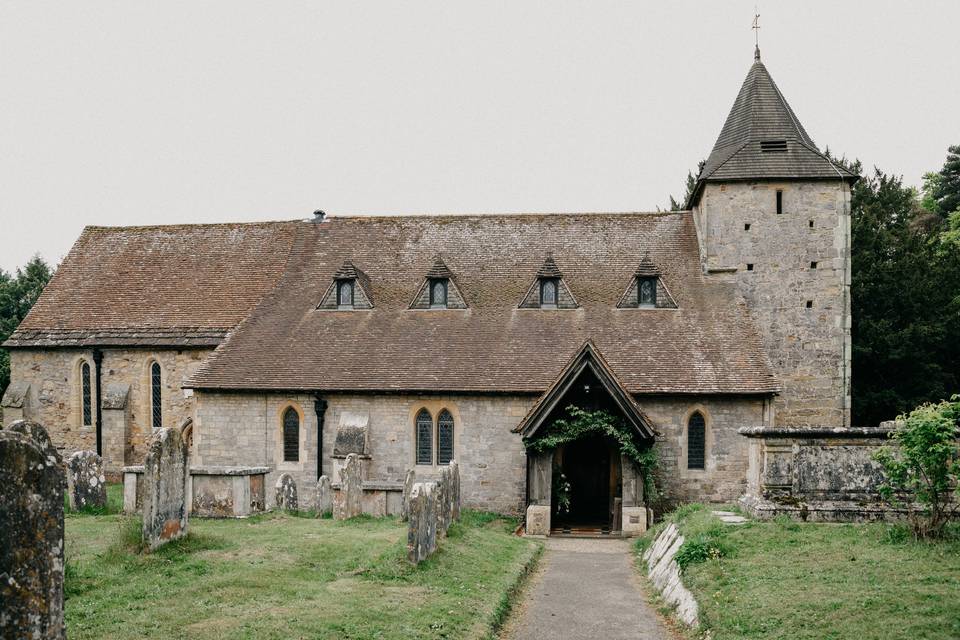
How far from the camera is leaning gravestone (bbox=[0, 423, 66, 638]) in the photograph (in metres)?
5.82

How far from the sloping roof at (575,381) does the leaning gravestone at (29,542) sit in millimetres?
13896

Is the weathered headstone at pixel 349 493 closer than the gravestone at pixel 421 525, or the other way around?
the gravestone at pixel 421 525

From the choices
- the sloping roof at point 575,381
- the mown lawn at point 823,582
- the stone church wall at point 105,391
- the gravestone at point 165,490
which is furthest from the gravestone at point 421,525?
the stone church wall at point 105,391

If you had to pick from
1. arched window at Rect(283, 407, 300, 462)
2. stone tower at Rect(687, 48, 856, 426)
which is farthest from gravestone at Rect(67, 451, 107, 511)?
stone tower at Rect(687, 48, 856, 426)

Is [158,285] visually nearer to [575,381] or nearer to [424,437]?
[424,437]

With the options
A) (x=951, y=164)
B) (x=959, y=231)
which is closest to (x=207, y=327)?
(x=959, y=231)

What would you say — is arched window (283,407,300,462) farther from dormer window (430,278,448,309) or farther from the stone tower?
the stone tower

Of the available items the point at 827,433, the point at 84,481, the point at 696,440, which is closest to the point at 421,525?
the point at 827,433

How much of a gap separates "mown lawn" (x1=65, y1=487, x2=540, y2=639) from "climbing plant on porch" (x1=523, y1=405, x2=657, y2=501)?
4.34 meters

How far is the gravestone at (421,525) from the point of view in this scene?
40.0 feet

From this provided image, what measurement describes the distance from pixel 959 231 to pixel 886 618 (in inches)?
1501

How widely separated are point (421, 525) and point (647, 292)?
1346 cm

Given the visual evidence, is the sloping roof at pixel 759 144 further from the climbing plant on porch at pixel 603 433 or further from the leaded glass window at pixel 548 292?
the climbing plant on porch at pixel 603 433

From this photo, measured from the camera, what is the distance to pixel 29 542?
597 cm
